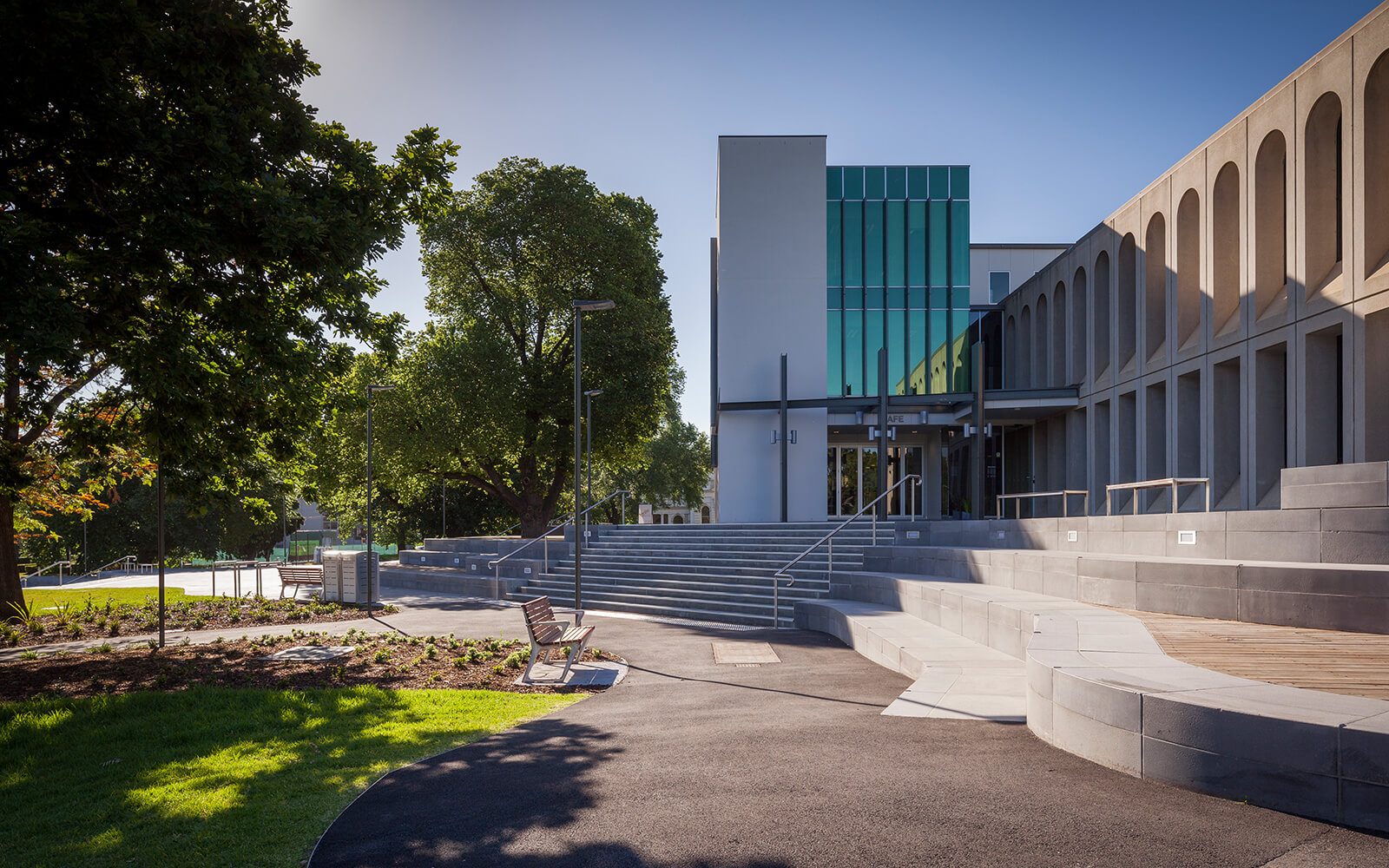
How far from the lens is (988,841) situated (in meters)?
4.85

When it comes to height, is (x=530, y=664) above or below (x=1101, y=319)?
below

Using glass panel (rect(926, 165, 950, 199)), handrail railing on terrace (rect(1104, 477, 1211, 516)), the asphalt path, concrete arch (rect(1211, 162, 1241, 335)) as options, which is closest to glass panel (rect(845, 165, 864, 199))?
glass panel (rect(926, 165, 950, 199))

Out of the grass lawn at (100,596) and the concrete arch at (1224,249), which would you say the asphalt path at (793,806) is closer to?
the concrete arch at (1224,249)

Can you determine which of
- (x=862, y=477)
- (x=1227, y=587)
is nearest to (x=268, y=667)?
(x=1227, y=587)

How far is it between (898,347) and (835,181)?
6.78 meters

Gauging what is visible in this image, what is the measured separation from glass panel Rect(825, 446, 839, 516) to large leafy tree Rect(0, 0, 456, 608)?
23691mm

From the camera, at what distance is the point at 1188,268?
23.1 m

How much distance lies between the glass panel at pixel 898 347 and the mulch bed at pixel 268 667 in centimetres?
2259

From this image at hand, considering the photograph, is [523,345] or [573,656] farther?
[523,345]

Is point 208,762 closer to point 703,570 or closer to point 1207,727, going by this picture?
point 1207,727

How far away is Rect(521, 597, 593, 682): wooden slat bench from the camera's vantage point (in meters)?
11.7

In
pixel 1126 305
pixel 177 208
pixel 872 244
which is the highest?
pixel 872 244

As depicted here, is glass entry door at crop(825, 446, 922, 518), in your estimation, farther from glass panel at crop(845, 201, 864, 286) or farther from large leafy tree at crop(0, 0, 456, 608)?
large leafy tree at crop(0, 0, 456, 608)

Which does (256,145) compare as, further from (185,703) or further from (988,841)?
(988,841)
